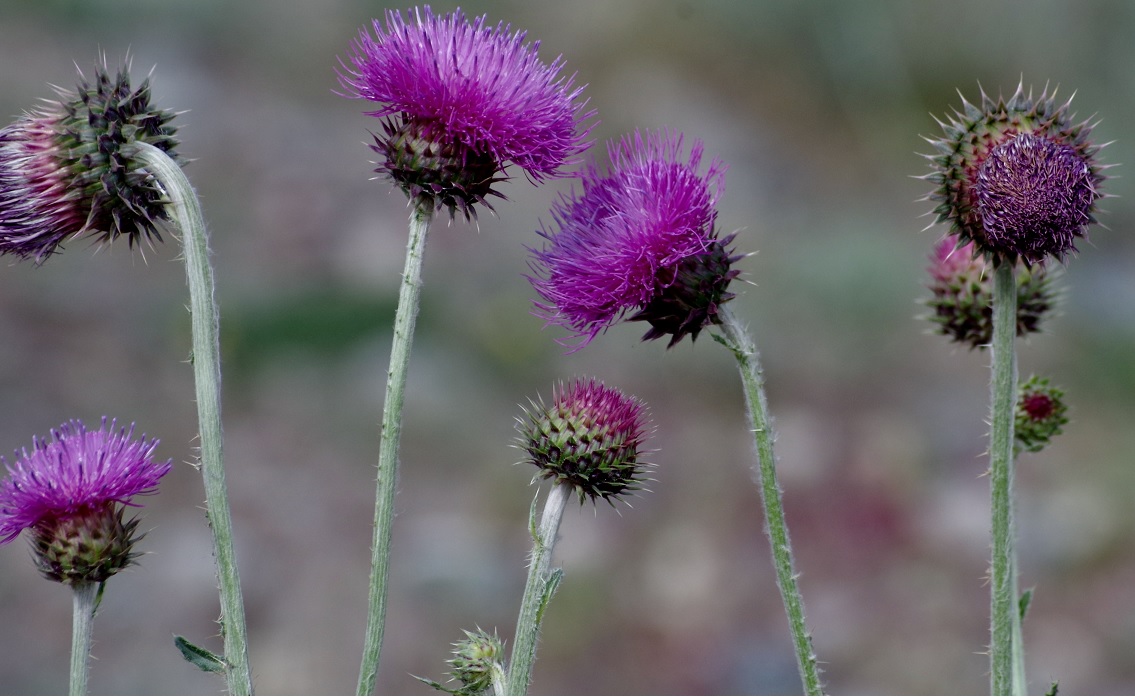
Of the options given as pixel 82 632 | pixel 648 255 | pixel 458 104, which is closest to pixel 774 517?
pixel 648 255

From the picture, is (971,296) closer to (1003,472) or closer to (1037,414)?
(1037,414)

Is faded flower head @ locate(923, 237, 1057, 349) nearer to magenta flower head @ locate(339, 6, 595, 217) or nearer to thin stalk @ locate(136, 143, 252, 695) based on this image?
magenta flower head @ locate(339, 6, 595, 217)

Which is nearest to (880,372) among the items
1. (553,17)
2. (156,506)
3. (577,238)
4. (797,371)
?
(797,371)

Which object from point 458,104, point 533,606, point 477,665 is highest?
point 458,104

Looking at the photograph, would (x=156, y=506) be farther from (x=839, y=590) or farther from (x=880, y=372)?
(x=880, y=372)

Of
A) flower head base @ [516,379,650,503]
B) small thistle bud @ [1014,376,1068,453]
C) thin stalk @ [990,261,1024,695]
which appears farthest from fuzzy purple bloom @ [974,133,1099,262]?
flower head base @ [516,379,650,503]

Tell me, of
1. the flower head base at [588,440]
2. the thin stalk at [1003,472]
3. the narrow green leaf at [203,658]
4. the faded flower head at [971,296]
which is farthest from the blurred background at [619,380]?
the narrow green leaf at [203,658]
